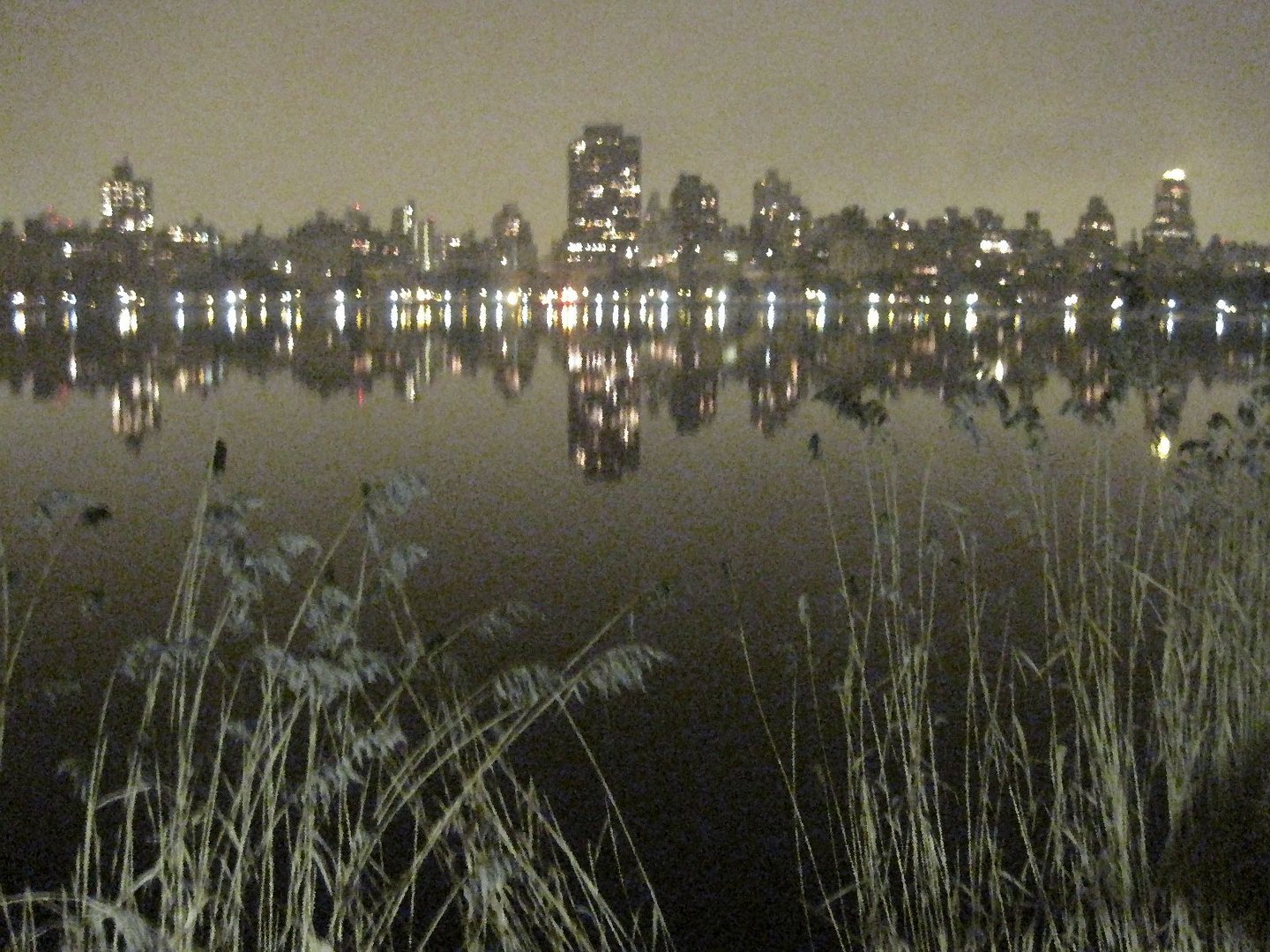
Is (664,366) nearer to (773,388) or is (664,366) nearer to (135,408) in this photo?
(773,388)

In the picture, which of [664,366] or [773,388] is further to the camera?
[664,366]

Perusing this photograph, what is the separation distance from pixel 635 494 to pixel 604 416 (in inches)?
353

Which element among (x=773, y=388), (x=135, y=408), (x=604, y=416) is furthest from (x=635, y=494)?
(x=773, y=388)

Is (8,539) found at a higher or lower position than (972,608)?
lower

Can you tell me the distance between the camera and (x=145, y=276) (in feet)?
568

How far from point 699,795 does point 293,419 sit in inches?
660

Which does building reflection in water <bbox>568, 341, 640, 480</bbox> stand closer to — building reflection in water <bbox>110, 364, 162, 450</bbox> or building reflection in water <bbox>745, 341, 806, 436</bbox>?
building reflection in water <bbox>745, 341, 806, 436</bbox>

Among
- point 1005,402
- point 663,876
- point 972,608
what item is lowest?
point 663,876

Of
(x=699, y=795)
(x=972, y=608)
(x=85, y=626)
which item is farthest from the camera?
(x=85, y=626)

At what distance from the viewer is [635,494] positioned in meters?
15.9

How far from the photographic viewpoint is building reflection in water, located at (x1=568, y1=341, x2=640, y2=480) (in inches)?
739

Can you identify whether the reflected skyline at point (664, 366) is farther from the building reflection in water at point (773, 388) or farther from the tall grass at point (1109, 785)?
the tall grass at point (1109, 785)

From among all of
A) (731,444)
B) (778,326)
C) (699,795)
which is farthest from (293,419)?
(778,326)

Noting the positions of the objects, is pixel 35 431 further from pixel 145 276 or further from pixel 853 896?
pixel 145 276
